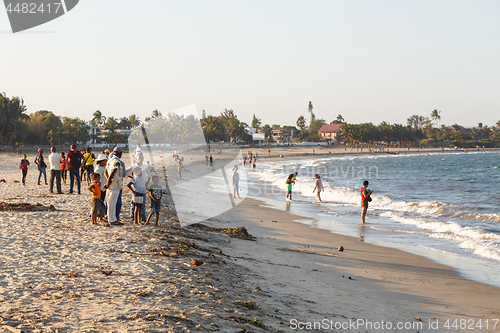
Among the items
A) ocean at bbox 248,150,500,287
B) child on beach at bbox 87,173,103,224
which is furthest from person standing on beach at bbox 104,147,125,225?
ocean at bbox 248,150,500,287

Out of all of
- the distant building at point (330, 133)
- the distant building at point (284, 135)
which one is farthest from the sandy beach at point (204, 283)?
the distant building at point (284, 135)

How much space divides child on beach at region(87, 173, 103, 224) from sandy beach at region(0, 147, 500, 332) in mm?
333

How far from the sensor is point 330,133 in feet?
476

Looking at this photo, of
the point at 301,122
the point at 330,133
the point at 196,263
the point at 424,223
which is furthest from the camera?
the point at 301,122

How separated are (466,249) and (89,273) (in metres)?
10.7

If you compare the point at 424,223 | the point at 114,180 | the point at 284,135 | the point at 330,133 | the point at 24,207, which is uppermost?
the point at 330,133

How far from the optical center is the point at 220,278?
Result: 20.1 feet

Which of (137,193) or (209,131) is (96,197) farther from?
(209,131)

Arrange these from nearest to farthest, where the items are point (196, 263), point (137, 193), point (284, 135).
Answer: point (196, 263) → point (137, 193) → point (284, 135)

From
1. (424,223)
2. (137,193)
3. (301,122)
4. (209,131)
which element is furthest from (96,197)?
(301,122)

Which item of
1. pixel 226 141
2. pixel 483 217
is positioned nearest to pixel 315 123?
pixel 226 141

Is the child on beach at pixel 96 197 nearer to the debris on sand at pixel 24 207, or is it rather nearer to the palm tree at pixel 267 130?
the debris on sand at pixel 24 207

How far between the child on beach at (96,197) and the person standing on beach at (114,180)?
11.7 inches

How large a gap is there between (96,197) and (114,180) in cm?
76
